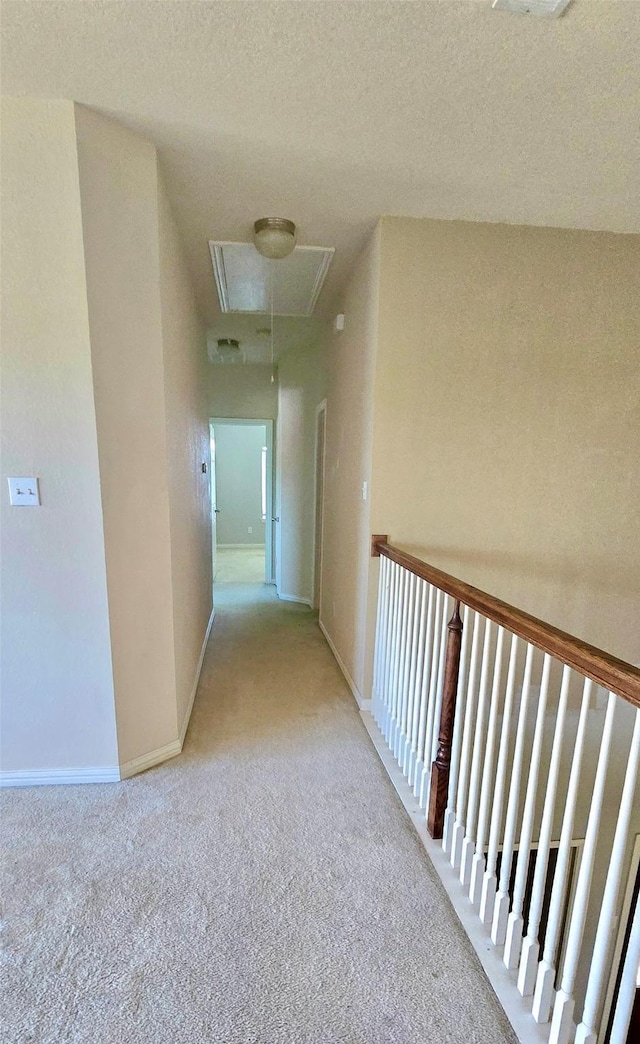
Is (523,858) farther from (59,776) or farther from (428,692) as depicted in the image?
(59,776)

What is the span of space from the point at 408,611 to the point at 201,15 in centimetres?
213

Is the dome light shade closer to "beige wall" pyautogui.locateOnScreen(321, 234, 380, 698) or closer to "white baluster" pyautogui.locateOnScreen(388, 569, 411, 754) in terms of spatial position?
"beige wall" pyautogui.locateOnScreen(321, 234, 380, 698)

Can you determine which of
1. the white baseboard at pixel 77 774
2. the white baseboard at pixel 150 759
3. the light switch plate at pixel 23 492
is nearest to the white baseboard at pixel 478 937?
the white baseboard at pixel 150 759

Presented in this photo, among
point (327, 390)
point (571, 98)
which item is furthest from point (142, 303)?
point (327, 390)

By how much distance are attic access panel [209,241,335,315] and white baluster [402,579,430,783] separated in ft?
6.88

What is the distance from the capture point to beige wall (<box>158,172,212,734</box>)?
2191 mm

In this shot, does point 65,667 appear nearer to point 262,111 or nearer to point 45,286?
point 45,286

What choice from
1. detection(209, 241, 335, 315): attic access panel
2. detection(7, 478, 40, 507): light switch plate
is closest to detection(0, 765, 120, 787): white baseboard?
detection(7, 478, 40, 507): light switch plate

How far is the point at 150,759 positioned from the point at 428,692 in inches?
52.1

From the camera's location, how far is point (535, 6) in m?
1.27

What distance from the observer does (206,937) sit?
4.50 feet

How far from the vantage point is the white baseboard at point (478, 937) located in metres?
1.16

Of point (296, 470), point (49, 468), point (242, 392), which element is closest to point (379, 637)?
point (49, 468)

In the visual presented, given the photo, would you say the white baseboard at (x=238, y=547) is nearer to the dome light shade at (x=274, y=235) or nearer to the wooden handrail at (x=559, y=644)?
the dome light shade at (x=274, y=235)
